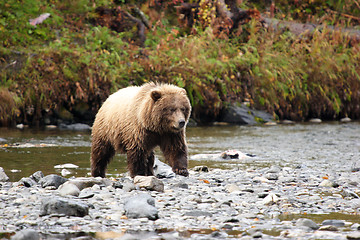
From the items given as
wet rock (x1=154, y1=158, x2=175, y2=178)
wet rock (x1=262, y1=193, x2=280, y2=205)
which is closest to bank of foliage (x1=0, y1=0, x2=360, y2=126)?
wet rock (x1=154, y1=158, x2=175, y2=178)

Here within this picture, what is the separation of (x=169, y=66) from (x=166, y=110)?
29.8 feet

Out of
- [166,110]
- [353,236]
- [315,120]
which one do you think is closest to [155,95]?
[166,110]

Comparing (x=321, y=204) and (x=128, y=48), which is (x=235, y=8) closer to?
(x=128, y=48)

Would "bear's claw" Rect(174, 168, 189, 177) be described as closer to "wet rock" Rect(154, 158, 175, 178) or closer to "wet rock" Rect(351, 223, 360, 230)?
"wet rock" Rect(154, 158, 175, 178)

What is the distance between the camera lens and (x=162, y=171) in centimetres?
674

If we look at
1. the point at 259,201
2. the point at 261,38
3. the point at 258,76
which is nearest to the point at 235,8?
the point at 261,38

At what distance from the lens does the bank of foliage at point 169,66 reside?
14.4 m

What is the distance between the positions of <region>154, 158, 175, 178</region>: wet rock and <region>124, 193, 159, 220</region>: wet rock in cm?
206

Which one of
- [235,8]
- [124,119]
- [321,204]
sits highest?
[235,8]

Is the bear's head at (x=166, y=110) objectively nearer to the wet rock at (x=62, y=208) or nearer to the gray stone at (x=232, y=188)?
the gray stone at (x=232, y=188)

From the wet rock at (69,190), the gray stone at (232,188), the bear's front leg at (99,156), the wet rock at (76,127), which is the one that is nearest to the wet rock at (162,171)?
the bear's front leg at (99,156)

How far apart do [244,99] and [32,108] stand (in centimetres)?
621

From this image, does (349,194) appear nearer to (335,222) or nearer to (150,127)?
(335,222)

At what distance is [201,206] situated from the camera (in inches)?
184
